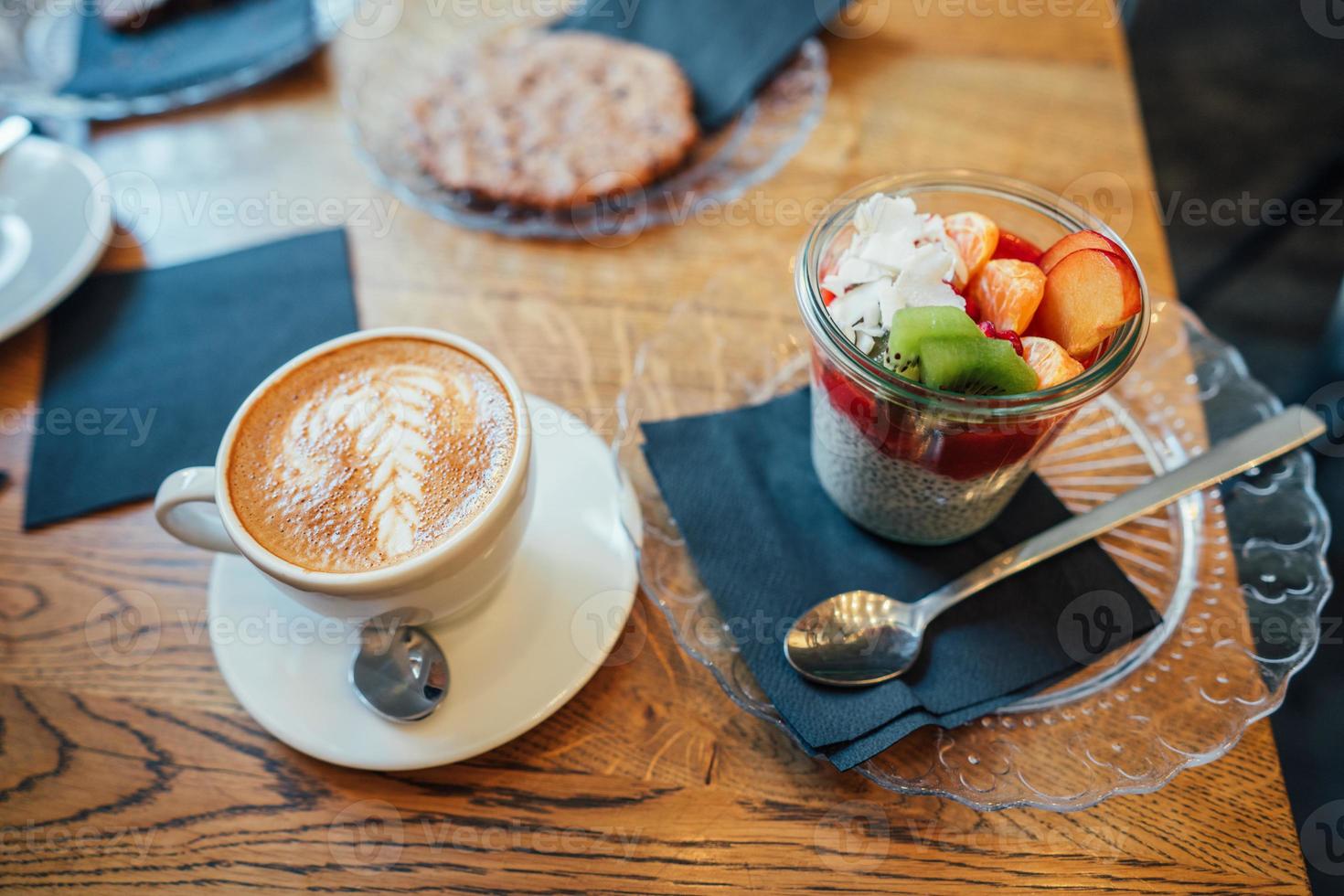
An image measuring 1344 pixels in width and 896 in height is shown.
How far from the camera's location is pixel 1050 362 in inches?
29.0

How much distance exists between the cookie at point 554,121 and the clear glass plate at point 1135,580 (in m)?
0.29

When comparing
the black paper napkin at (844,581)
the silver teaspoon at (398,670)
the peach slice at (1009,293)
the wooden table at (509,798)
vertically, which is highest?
the peach slice at (1009,293)

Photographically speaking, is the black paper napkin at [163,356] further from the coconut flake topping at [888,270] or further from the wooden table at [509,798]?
the coconut flake topping at [888,270]

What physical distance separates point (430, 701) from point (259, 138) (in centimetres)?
100

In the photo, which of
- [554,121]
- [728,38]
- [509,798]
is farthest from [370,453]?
[728,38]

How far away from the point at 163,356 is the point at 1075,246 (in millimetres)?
1049

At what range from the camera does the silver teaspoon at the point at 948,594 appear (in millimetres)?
792

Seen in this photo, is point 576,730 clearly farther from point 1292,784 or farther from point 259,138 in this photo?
point 259,138

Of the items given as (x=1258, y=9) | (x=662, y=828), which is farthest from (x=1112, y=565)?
(x=1258, y=9)

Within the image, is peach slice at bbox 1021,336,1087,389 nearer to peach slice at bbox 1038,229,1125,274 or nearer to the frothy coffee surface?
peach slice at bbox 1038,229,1125,274

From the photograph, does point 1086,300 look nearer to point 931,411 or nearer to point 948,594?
point 931,411

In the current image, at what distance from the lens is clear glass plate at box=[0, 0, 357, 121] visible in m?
1.35

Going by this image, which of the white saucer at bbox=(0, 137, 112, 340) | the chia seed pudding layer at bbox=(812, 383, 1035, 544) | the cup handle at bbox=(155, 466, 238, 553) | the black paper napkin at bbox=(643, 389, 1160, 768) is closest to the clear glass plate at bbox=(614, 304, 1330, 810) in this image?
the black paper napkin at bbox=(643, 389, 1160, 768)
